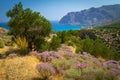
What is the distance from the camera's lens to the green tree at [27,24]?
1259 cm

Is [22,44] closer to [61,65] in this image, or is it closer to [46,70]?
[61,65]

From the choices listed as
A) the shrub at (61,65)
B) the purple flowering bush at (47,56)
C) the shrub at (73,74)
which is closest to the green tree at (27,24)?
the purple flowering bush at (47,56)

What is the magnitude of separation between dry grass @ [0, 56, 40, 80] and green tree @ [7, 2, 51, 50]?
9.44 feet

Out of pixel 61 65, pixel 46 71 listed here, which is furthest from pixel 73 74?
pixel 61 65

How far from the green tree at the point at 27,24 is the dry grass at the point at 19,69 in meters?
2.88

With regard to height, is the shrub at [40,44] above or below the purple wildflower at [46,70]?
above

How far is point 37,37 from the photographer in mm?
13031

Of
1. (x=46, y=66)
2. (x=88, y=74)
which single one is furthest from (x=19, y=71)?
(x=88, y=74)

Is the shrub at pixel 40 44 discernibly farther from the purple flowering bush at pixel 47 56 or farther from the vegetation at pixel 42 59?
the purple flowering bush at pixel 47 56

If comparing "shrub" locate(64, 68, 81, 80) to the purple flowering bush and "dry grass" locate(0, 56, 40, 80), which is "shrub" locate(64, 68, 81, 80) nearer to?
"dry grass" locate(0, 56, 40, 80)

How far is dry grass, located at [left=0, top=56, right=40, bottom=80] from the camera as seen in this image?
8.20 metres

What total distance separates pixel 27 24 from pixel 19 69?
430 centimetres

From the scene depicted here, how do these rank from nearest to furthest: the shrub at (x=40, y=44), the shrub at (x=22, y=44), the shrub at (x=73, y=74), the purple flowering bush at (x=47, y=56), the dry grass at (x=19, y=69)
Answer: the shrub at (x=73, y=74) → the dry grass at (x=19, y=69) → the purple flowering bush at (x=47, y=56) → the shrub at (x=22, y=44) → the shrub at (x=40, y=44)

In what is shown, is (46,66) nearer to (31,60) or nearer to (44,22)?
(31,60)
